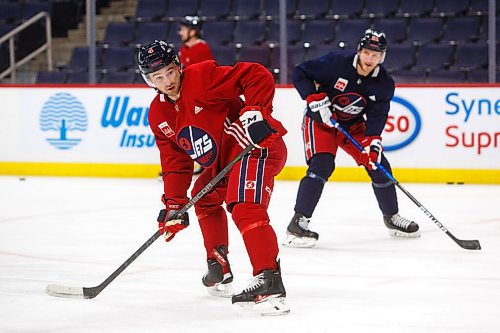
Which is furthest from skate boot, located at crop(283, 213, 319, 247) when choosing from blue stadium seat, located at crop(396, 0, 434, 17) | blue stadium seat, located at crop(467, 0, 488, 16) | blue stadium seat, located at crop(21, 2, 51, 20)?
blue stadium seat, located at crop(21, 2, 51, 20)

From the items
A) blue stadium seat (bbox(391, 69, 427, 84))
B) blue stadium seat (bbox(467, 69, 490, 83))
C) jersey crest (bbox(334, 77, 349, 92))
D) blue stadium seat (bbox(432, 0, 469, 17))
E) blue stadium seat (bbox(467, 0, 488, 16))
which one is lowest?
blue stadium seat (bbox(391, 69, 427, 84))

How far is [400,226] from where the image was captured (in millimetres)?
5043

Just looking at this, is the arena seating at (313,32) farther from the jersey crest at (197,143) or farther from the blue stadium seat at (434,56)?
the jersey crest at (197,143)

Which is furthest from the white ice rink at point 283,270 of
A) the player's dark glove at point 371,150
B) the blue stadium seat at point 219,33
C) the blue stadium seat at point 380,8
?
the blue stadium seat at point 219,33

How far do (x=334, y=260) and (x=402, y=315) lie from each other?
1199mm

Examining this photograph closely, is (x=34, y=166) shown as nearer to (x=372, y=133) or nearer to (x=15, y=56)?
(x=15, y=56)

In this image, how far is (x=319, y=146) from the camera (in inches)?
195

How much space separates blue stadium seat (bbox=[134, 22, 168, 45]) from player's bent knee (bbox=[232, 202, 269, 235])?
7.09 m

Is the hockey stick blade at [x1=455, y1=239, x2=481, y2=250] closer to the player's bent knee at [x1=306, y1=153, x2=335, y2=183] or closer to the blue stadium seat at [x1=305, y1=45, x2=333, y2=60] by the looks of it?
the player's bent knee at [x1=306, y1=153, x2=335, y2=183]

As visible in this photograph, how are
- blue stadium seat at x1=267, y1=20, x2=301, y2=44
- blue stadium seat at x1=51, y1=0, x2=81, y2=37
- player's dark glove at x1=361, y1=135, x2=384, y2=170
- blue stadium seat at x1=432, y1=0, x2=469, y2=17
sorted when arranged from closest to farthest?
player's dark glove at x1=361, y1=135, x2=384, y2=170
blue stadium seat at x1=432, y1=0, x2=469, y2=17
blue stadium seat at x1=267, y1=20, x2=301, y2=44
blue stadium seat at x1=51, y1=0, x2=81, y2=37

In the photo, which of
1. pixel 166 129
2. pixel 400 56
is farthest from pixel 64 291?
pixel 400 56

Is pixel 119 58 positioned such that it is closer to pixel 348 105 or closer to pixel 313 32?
pixel 313 32

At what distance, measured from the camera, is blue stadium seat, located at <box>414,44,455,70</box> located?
8.77 metres

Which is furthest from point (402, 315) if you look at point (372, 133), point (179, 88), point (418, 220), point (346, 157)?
point (346, 157)
